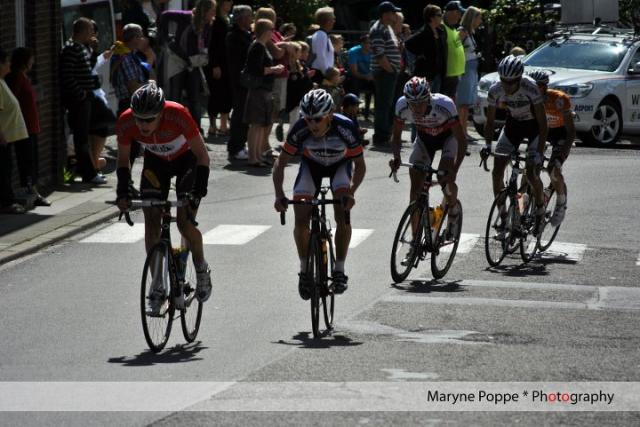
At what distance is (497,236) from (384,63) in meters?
9.09

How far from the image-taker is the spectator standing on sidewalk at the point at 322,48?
2214 centimetres

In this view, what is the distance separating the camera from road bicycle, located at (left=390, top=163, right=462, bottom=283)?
12711 mm

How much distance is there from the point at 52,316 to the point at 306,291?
203cm

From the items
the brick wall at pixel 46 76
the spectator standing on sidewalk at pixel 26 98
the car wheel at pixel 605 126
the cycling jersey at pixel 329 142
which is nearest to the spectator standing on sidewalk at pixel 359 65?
the car wheel at pixel 605 126

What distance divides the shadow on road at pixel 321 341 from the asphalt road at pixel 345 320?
36 mm

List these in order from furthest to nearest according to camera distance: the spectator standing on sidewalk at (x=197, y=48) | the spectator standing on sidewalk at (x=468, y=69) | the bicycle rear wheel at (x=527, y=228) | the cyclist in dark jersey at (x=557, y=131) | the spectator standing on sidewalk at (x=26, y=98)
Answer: the spectator standing on sidewalk at (x=468, y=69) < the spectator standing on sidewalk at (x=197, y=48) < the spectator standing on sidewalk at (x=26, y=98) < the cyclist in dark jersey at (x=557, y=131) < the bicycle rear wheel at (x=527, y=228)

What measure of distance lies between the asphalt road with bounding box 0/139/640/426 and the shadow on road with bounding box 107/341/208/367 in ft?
0.05

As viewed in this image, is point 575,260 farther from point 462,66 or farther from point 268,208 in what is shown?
point 462,66

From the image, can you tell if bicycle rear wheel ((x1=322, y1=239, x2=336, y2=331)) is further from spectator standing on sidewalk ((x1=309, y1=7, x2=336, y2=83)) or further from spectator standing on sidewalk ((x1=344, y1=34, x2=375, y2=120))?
spectator standing on sidewalk ((x1=344, y1=34, x2=375, y2=120))

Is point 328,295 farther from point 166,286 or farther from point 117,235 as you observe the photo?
point 117,235

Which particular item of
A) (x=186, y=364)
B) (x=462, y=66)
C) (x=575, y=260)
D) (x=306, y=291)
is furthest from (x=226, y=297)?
(x=462, y=66)

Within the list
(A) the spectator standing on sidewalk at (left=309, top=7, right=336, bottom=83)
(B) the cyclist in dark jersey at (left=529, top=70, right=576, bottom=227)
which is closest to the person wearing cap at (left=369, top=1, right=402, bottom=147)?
(A) the spectator standing on sidewalk at (left=309, top=7, right=336, bottom=83)

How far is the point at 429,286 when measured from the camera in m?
12.7

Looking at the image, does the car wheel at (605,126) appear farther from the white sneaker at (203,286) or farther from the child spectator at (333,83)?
the white sneaker at (203,286)
